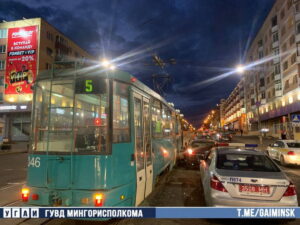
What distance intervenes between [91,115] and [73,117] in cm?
38

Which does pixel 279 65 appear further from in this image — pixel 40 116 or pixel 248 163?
pixel 40 116

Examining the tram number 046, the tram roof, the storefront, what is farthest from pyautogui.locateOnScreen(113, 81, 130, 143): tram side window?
the storefront

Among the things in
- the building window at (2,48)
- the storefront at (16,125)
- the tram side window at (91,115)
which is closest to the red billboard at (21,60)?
the building window at (2,48)

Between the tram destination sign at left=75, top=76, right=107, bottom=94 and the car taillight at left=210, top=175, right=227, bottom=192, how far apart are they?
9.81 ft

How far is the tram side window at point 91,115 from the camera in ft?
14.7

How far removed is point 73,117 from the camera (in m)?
4.62

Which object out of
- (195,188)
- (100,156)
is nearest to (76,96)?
(100,156)

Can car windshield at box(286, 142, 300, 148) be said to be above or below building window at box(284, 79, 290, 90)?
below

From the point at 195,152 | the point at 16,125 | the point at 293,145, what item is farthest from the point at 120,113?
the point at 16,125

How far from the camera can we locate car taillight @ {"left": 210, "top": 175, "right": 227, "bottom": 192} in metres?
4.75

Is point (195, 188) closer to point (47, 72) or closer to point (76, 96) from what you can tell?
point (76, 96)

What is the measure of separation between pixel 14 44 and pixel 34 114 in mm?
41735

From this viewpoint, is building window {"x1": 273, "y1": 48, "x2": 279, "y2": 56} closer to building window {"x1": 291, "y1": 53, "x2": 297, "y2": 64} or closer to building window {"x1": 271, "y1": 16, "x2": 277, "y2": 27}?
building window {"x1": 271, "y1": 16, "x2": 277, "y2": 27}

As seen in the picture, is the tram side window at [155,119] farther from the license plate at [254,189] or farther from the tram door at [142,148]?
the license plate at [254,189]
